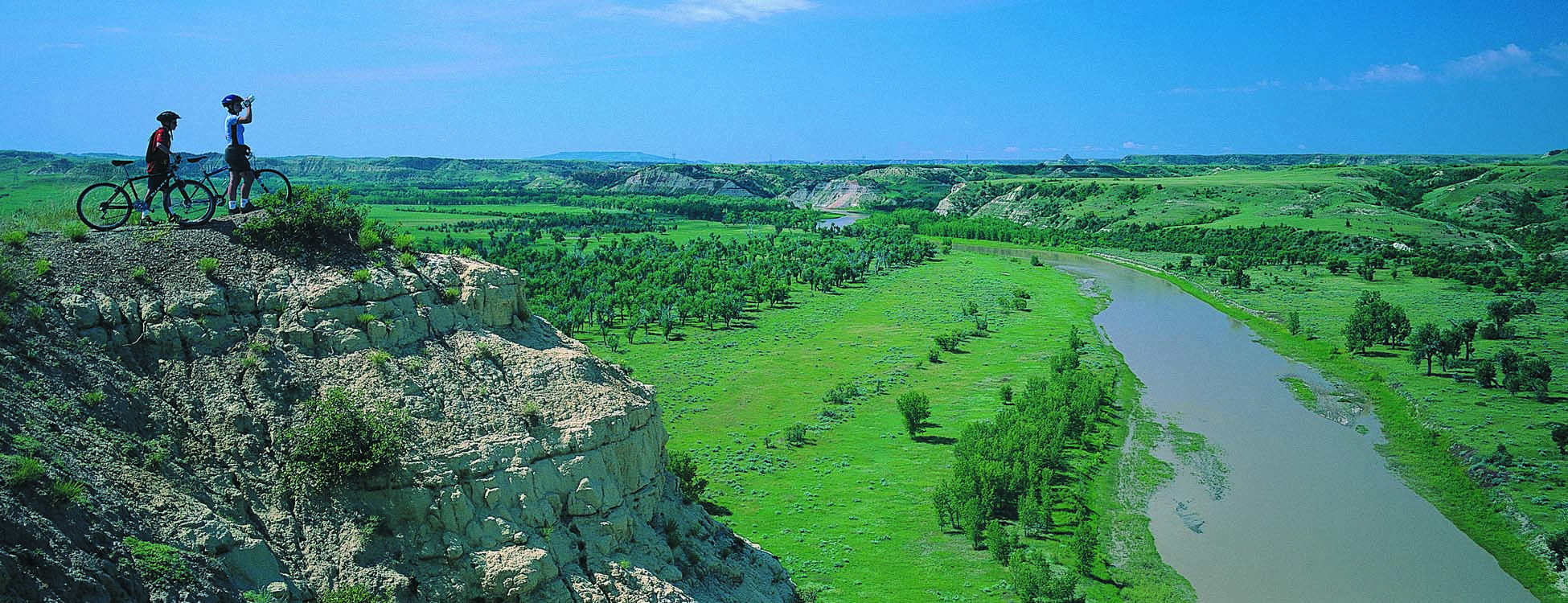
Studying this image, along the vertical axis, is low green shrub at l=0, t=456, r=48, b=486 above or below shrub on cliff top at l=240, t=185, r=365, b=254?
below

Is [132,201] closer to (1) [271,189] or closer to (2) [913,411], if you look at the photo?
(1) [271,189]

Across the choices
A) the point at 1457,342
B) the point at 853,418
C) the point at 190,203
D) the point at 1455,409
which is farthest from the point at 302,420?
the point at 1457,342

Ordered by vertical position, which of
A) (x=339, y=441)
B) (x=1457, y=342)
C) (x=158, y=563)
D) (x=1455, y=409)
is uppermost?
(x=339, y=441)

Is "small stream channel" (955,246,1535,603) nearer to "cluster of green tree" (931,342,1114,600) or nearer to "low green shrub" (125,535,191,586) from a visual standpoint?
"cluster of green tree" (931,342,1114,600)

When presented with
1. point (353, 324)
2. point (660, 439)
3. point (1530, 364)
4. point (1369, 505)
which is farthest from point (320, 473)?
point (1530, 364)

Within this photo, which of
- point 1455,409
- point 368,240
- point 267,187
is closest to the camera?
point 368,240

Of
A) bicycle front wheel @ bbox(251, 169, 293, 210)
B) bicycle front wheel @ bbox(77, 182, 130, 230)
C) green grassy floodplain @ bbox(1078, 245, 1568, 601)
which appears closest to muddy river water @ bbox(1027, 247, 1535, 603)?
green grassy floodplain @ bbox(1078, 245, 1568, 601)

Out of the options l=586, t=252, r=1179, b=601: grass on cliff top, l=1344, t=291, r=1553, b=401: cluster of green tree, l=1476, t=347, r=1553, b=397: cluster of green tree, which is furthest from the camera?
l=1344, t=291, r=1553, b=401: cluster of green tree
